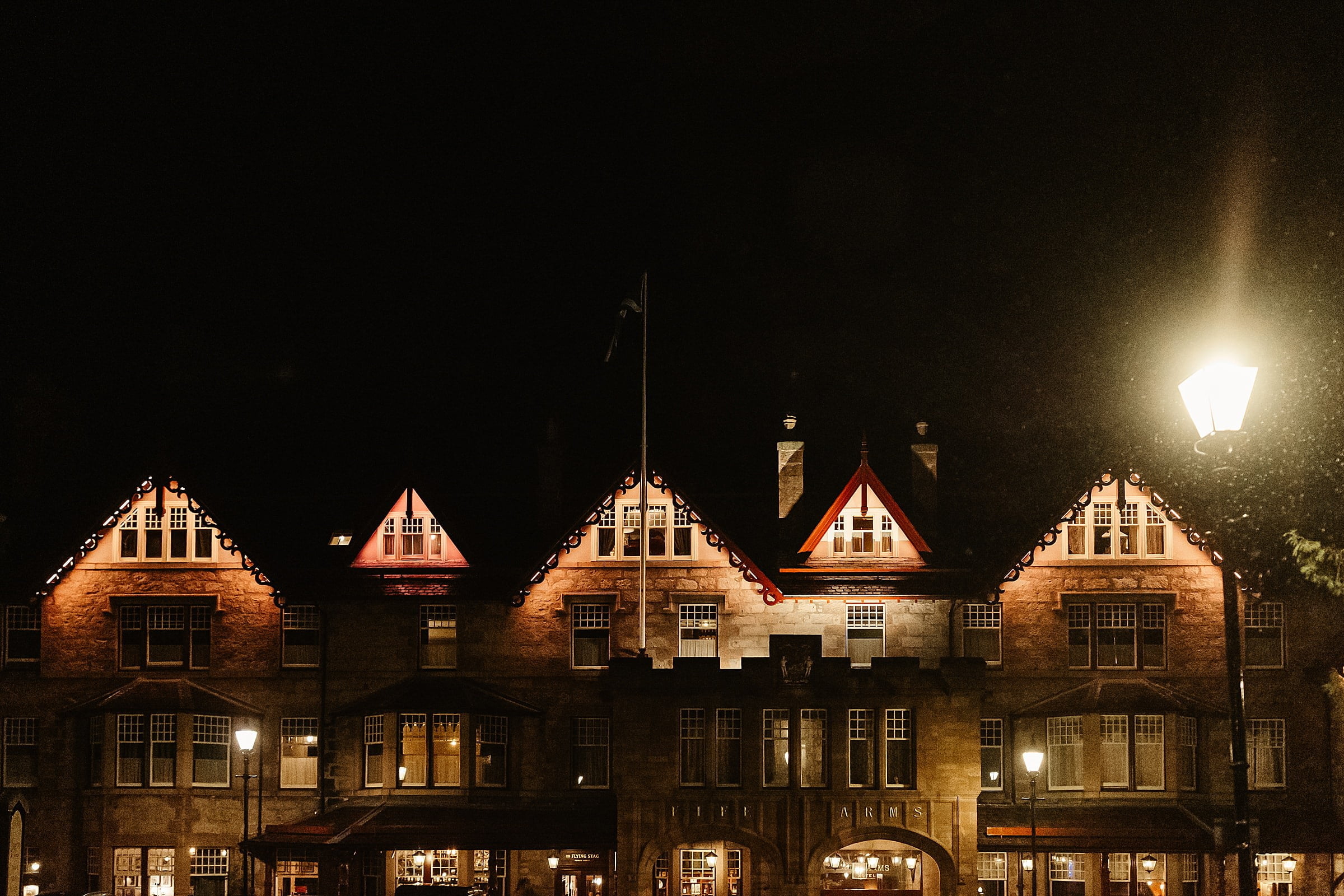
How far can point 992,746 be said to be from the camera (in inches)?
1375

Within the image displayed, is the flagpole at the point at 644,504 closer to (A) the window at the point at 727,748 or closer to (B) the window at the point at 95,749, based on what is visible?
(A) the window at the point at 727,748

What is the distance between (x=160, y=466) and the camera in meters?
34.2

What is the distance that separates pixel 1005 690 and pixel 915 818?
5210mm

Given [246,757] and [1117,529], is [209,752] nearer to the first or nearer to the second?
[246,757]

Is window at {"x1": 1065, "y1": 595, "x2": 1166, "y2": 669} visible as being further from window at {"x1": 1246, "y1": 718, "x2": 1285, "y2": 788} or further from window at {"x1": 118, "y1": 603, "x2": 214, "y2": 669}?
window at {"x1": 118, "y1": 603, "x2": 214, "y2": 669}

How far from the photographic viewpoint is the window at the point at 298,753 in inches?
1380

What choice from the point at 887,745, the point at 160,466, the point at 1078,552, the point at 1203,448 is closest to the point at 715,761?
the point at 887,745

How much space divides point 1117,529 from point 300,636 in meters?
22.7

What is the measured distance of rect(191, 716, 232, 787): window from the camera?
3472 centimetres

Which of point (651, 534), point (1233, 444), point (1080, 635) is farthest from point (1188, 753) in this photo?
point (1233, 444)

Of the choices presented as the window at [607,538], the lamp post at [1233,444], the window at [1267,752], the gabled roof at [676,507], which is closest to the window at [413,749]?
the gabled roof at [676,507]

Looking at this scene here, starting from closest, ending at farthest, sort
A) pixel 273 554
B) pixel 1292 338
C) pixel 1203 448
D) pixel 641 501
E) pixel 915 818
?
pixel 1203 448 → pixel 1292 338 → pixel 915 818 → pixel 641 501 → pixel 273 554

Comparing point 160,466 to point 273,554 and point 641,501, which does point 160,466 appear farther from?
point 641,501

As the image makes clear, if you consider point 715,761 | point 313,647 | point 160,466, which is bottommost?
point 715,761
